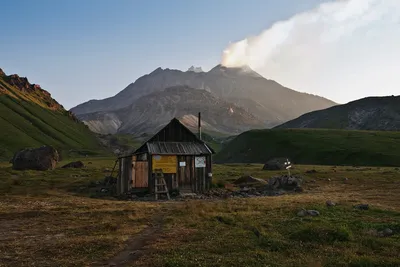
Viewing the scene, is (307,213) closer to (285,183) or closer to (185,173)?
(185,173)

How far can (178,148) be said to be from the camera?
40344 mm

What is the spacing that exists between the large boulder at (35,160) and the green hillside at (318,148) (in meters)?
68.6

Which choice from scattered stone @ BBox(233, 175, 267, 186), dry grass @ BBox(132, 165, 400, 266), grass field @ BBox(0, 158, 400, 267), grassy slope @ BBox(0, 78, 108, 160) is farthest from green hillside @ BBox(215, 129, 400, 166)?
dry grass @ BBox(132, 165, 400, 266)

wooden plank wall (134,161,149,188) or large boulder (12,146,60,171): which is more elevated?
large boulder (12,146,60,171)

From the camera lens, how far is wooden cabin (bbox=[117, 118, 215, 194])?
125ft

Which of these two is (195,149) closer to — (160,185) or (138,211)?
(160,185)

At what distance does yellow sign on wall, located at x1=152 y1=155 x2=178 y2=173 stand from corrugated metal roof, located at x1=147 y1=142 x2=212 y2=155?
0.64m

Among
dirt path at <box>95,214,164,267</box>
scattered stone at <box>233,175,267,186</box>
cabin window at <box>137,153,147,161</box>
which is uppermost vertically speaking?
cabin window at <box>137,153,147,161</box>

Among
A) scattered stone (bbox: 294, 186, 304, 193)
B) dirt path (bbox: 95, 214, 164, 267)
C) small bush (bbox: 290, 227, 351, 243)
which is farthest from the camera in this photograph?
scattered stone (bbox: 294, 186, 304, 193)

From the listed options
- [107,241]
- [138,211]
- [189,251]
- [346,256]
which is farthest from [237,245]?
[138,211]

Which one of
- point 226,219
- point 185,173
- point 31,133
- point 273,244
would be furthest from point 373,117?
point 273,244

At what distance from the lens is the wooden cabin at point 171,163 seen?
37969mm

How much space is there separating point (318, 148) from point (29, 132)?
12508 centimetres

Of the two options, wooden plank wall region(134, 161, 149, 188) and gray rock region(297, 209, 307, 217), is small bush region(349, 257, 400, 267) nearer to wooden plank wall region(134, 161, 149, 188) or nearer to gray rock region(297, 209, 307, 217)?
gray rock region(297, 209, 307, 217)
